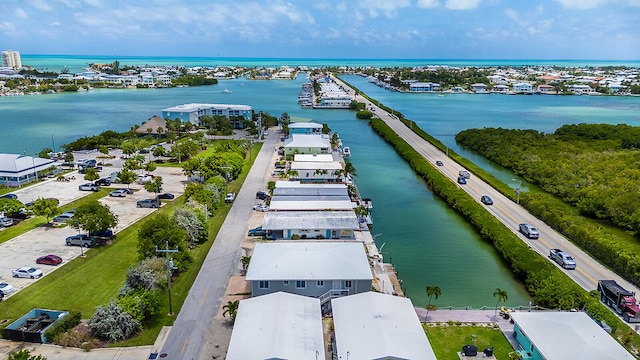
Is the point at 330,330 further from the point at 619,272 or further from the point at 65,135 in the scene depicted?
the point at 65,135

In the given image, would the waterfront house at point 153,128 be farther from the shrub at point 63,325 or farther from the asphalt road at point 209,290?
the shrub at point 63,325

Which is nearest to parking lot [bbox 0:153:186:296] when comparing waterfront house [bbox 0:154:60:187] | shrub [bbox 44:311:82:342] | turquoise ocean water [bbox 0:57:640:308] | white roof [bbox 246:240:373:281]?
waterfront house [bbox 0:154:60:187]

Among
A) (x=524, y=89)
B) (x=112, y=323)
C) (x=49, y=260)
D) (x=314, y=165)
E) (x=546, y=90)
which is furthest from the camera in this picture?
(x=546, y=90)

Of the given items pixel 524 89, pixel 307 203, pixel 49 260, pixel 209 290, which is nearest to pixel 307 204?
pixel 307 203

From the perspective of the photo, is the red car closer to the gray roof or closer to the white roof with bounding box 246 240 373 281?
the white roof with bounding box 246 240 373 281

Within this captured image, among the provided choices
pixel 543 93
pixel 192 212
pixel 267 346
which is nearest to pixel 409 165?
pixel 192 212

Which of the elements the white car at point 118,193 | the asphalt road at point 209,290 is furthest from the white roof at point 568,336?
the white car at point 118,193

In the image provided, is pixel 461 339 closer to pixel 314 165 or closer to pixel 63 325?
pixel 63 325
